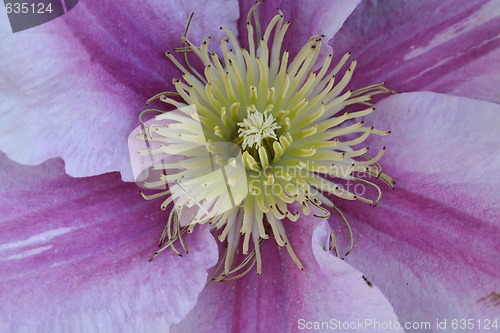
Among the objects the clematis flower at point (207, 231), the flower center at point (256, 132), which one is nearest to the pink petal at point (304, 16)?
the clematis flower at point (207, 231)

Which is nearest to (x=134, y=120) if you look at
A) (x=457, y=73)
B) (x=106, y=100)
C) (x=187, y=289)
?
(x=106, y=100)

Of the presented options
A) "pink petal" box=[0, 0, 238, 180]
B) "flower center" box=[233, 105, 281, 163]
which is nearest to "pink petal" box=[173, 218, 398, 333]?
"flower center" box=[233, 105, 281, 163]

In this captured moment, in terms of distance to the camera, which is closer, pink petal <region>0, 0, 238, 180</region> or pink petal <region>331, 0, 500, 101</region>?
pink petal <region>0, 0, 238, 180</region>

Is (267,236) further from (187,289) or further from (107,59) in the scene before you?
(107,59)

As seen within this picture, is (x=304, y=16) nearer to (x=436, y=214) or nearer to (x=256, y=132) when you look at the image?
(x=256, y=132)

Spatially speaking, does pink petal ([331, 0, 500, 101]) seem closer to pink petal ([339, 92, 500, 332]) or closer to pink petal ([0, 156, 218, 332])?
pink petal ([339, 92, 500, 332])

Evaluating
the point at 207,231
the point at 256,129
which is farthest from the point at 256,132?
the point at 207,231
